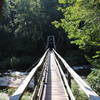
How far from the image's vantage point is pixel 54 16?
97.7ft

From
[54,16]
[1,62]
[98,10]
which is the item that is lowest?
[1,62]

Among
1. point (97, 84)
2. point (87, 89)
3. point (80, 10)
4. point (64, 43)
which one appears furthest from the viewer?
point (64, 43)

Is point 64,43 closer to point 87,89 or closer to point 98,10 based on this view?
point 98,10

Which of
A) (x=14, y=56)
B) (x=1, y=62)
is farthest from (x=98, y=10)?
(x=14, y=56)

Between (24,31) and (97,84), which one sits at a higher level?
(24,31)

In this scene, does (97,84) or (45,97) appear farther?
(97,84)

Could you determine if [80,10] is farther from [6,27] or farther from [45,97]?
[6,27]

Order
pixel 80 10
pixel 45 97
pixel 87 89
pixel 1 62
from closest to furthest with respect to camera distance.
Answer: pixel 87 89 → pixel 45 97 → pixel 80 10 → pixel 1 62

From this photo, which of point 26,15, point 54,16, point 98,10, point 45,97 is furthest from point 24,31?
point 45,97

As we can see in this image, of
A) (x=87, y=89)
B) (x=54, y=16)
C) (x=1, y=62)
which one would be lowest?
(x=1, y=62)

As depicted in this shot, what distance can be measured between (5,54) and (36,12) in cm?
653

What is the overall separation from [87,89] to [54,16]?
27.6 metres

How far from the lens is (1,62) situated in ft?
84.1

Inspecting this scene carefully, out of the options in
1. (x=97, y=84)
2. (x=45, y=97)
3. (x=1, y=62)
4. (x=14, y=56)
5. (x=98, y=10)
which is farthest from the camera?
(x=14, y=56)
